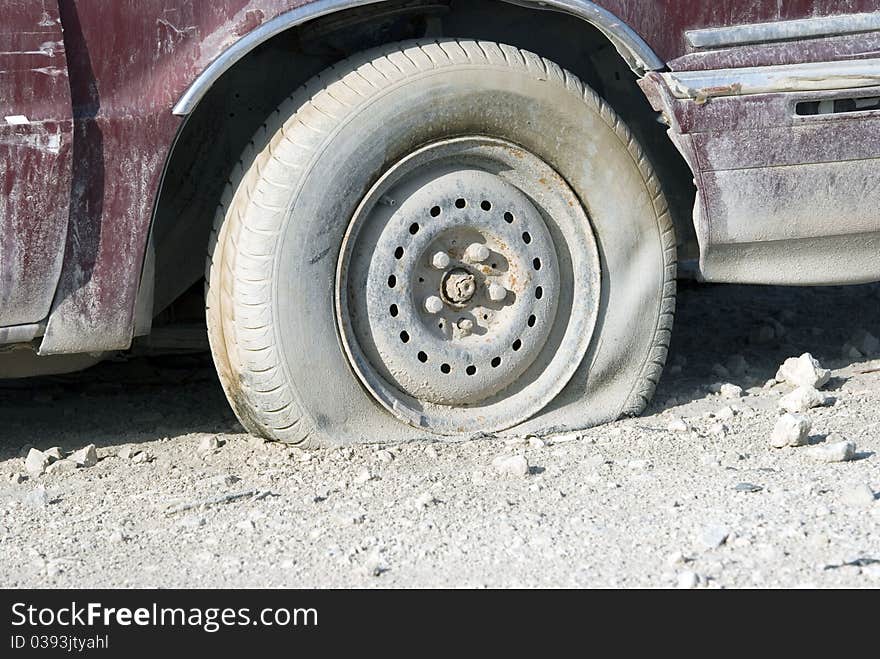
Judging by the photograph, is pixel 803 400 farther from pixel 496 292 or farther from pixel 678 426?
pixel 496 292

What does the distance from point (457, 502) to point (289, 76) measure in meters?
1.28

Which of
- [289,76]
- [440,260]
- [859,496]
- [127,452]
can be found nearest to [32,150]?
[289,76]

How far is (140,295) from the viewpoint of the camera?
338cm

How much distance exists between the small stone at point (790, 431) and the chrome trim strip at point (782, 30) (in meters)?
0.99

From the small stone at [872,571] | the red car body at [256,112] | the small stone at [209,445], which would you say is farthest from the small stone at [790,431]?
the small stone at [209,445]

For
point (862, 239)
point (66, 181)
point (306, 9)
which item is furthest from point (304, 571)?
point (862, 239)

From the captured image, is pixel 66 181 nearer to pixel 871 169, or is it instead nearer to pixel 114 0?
pixel 114 0

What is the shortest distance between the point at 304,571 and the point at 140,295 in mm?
899

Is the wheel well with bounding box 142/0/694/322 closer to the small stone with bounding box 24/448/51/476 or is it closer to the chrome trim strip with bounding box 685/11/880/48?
the chrome trim strip with bounding box 685/11/880/48

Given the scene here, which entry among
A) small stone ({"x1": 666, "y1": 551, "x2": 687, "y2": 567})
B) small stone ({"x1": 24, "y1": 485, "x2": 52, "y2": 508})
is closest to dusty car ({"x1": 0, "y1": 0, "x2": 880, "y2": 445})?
small stone ({"x1": 24, "y1": 485, "x2": 52, "y2": 508})

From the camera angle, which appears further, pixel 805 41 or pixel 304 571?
pixel 805 41

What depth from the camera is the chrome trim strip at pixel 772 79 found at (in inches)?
139

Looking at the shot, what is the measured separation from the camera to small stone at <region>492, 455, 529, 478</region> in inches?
132

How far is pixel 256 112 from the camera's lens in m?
3.71
